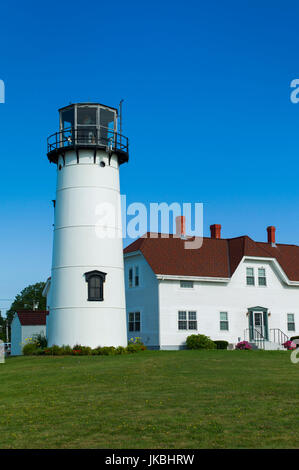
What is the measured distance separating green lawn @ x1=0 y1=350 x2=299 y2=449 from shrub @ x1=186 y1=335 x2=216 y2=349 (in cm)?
1325

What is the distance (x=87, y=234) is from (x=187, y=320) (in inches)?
399

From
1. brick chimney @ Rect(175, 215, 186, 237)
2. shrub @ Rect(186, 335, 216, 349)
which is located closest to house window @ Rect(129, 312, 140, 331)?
shrub @ Rect(186, 335, 216, 349)

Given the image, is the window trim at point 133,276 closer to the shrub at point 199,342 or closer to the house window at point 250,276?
the shrub at point 199,342

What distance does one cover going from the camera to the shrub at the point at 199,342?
38.7 m

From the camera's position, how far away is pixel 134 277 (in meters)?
42.2

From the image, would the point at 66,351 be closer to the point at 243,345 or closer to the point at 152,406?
the point at 243,345

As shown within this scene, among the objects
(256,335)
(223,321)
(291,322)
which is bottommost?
(256,335)

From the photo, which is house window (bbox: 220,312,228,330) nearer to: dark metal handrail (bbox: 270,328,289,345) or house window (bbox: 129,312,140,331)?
dark metal handrail (bbox: 270,328,289,345)

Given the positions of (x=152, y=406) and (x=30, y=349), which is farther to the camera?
(x=30, y=349)

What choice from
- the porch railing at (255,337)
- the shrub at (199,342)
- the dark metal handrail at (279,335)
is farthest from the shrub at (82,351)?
the dark metal handrail at (279,335)

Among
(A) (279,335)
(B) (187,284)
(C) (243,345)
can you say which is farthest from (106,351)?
(A) (279,335)

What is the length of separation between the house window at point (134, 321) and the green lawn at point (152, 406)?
51.5 ft

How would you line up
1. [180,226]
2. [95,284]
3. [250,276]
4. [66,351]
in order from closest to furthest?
1. [66,351]
2. [95,284]
3. [250,276]
4. [180,226]
